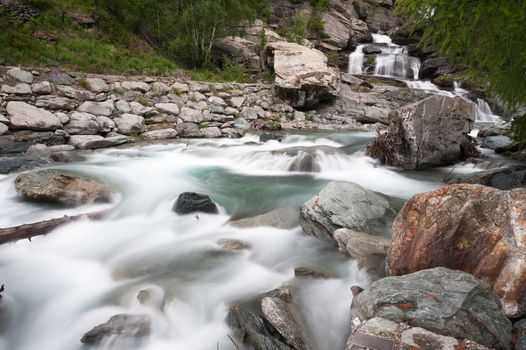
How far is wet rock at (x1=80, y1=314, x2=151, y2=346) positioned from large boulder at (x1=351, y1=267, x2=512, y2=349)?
191 centimetres

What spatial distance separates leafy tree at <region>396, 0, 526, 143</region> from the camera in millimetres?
3971

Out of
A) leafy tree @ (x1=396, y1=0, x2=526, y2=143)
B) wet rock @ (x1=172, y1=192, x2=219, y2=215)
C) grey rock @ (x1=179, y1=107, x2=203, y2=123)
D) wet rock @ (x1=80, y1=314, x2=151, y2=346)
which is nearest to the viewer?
wet rock @ (x1=80, y1=314, x2=151, y2=346)

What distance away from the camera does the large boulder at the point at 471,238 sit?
8.84ft

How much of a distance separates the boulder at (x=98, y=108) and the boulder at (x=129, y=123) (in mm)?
361

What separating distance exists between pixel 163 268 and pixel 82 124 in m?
8.58

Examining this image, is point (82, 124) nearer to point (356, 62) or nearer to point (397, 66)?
point (356, 62)

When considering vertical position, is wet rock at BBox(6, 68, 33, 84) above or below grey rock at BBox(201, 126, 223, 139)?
above

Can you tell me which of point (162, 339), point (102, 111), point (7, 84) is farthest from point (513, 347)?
point (7, 84)

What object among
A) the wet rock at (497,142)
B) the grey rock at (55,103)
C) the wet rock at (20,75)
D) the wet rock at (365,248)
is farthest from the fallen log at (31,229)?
the wet rock at (497,142)

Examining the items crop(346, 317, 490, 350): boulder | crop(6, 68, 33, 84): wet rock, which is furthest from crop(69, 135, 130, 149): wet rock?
crop(346, 317, 490, 350): boulder

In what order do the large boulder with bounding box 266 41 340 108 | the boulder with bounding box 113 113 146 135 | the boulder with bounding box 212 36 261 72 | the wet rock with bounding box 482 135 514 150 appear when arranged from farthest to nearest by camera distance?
1. the boulder with bounding box 212 36 261 72
2. the large boulder with bounding box 266 41 340 108
3. the boulder with bounding box 113 113 146 135
4. the wet rock with bounding box 482 135 514 150

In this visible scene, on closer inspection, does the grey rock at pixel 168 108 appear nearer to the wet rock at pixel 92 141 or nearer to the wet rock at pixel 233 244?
the wet rock at pixel 92 141

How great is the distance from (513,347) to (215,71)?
18.0m

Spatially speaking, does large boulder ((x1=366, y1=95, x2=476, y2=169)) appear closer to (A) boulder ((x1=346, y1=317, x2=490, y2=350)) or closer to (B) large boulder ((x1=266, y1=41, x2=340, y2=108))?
(A) boulder ((x1=346, y1=317, x2=490, y2=350))
